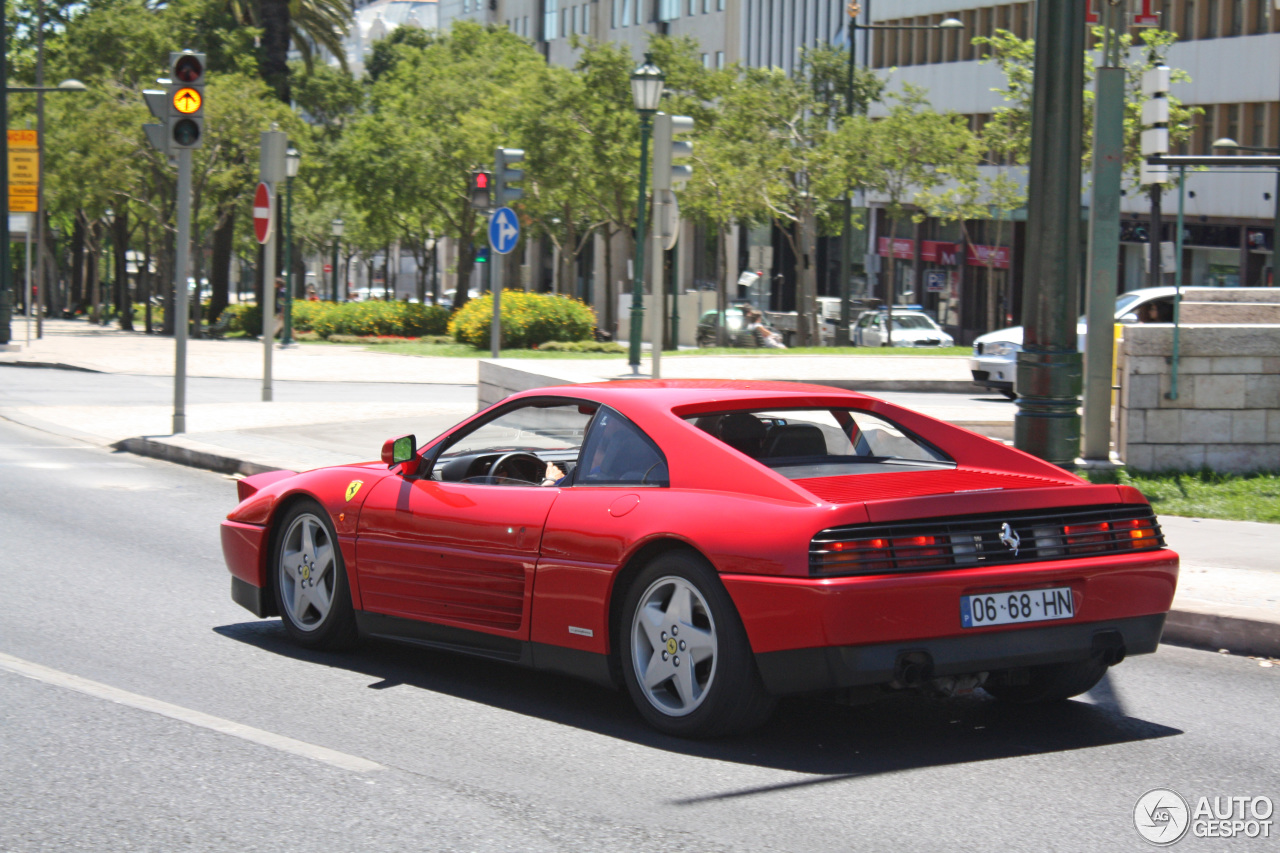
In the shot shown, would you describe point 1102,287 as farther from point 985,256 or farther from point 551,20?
point 551,20

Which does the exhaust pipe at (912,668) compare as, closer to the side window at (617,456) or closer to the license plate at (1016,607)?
the license plate at (1016,607)

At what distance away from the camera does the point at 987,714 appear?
615cm

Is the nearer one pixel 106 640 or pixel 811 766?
pixel 811 766

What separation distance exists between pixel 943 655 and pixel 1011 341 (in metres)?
18.9

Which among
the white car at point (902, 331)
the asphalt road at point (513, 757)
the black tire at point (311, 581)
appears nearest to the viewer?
the asphalt road at point (513, 757)

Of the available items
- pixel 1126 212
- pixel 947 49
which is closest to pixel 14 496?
pixel 1126 212

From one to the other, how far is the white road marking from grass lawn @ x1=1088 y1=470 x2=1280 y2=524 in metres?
7.37

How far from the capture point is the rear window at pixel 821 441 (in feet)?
19.5

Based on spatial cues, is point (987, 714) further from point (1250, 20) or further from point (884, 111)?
point (884, 111)

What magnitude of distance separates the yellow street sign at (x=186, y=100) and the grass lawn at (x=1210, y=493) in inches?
367

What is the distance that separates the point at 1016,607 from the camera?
5434mm

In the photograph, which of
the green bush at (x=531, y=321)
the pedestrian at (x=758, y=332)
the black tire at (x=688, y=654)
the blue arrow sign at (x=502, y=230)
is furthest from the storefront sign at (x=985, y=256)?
the black tire at (x=688, y=654)

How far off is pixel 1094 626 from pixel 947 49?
55770mm

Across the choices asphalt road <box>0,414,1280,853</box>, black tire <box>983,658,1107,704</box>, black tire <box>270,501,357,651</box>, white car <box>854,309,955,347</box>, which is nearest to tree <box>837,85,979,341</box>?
white car <box>854,309,955,347</box>
